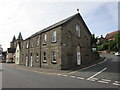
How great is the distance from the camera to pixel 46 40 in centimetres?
2628

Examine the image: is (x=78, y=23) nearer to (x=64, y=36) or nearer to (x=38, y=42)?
(x=64, y=36)

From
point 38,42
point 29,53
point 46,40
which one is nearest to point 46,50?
point 46,40

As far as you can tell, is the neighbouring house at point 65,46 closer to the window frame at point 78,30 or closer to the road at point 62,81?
the window frame at point 78,30

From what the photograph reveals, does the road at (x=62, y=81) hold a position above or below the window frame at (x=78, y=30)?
below

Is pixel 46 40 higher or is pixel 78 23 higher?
pixel 78 23

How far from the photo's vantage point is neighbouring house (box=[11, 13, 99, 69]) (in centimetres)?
2220

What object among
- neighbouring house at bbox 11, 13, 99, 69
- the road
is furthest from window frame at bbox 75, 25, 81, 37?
the road

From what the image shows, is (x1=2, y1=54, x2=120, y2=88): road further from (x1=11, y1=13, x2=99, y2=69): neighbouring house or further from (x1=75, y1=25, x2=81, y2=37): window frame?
(x1=75, y1=25, x2=81, y2=37): window frame

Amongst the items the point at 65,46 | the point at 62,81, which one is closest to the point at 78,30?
the point at 65,46

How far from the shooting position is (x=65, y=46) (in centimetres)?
2228

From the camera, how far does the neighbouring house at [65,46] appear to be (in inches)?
874

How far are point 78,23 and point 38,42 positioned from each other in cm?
892

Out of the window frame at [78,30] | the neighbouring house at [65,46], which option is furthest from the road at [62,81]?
the window frame at [78,30]

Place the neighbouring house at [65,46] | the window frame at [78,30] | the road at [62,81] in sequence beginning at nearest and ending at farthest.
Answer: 1. the road at [62,81]
2. the neighbouring house at [65,46]
3. the window frame at [78,30]
